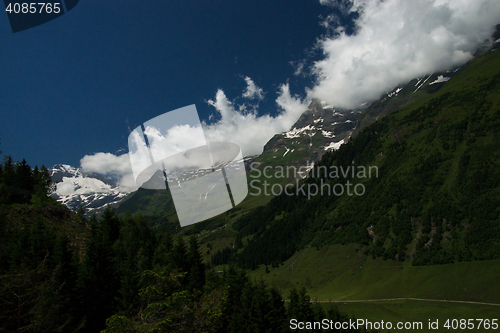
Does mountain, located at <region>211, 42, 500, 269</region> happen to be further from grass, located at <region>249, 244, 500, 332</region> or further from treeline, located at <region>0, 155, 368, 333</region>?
treeline, located at <region>0, 155, 368, 333</region>

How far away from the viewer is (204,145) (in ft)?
30.8

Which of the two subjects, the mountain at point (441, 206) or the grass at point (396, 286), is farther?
the mountain at point (441, 206)

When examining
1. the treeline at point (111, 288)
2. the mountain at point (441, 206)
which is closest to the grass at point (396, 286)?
the mountain at point (441, 206)

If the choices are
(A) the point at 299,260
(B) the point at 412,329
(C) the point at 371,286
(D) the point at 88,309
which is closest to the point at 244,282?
(D) the point at 88,309

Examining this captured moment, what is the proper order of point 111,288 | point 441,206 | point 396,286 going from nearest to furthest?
1. point 111,288
2. point 396,286
3. point 441,206

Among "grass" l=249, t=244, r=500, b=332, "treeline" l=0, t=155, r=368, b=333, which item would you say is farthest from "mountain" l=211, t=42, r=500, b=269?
"treeline" l=0, t=155, r=368, b=333

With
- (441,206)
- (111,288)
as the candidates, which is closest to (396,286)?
(441,206)

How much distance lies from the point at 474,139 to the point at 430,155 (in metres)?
26.7

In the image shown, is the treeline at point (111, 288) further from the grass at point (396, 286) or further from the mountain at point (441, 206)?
the mountain at point (441, 206)

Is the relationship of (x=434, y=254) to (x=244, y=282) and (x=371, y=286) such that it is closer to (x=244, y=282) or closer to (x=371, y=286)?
(x=371, y=286)

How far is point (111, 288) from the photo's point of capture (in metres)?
32.5

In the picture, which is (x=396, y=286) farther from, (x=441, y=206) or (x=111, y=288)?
(x=111, y=288)

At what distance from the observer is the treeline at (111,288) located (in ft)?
27.7

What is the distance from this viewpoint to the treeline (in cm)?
→ 845
